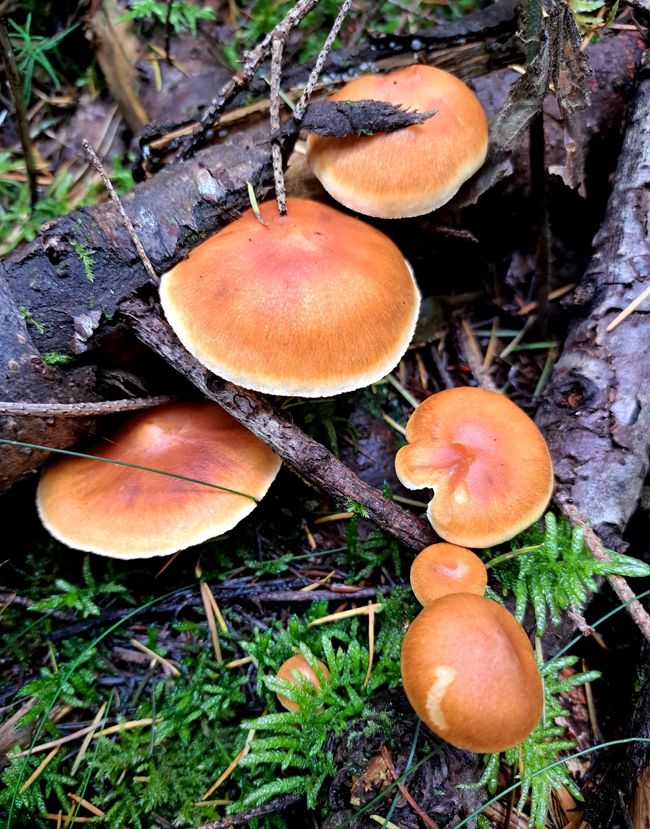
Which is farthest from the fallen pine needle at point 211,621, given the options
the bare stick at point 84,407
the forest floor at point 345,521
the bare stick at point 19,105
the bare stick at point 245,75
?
the bare stick at point 19,105

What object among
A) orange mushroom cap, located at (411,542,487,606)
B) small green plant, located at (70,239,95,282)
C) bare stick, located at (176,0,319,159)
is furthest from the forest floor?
orange mushroom cap, located at (411,542,487,606)

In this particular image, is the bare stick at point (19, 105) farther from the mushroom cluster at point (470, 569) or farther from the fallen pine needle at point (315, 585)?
the fallen pine needle at point (315, 585)

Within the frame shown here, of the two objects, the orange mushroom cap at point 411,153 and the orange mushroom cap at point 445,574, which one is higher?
the orange mushroom cap at point 411,153

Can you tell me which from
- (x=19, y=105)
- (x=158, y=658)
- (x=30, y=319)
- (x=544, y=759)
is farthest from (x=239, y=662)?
(x=19, y=105)

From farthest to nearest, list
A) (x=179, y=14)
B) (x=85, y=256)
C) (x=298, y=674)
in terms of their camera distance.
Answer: (x=179, y=14) → (x=85, y=256) → (x=298, y=674)

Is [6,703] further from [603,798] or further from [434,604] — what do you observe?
[603,798]

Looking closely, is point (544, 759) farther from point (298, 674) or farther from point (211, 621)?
point (211, 621)

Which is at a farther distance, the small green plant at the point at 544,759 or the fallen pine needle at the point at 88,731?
the fallen pine needle at the point at 88,731
